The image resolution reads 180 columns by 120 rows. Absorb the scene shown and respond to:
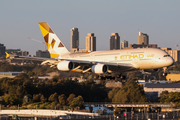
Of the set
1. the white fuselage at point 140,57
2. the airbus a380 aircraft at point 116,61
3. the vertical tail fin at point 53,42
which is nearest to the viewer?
the white fuselage at point 140,57

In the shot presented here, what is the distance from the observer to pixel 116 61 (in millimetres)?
82062

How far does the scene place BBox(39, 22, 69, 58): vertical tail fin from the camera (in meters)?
94.9

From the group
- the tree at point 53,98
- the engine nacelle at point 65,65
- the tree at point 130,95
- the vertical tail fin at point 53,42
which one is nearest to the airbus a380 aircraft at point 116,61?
the engine nacelle at point 65,65

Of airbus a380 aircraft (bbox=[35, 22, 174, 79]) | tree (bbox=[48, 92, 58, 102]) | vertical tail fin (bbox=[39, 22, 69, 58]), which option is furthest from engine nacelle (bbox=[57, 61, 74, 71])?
tree (bbox=[48, 92, 58, 102])

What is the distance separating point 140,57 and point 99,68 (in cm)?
833

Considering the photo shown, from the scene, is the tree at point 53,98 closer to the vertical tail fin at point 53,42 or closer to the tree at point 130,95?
the tree at point 130,95

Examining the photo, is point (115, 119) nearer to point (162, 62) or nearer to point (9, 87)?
point (162, 62)

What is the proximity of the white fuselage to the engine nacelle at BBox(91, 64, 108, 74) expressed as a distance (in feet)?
6.74

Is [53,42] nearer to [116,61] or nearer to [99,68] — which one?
[99,68]

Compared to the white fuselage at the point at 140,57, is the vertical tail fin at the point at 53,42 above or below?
above

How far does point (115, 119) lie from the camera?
120500 mm

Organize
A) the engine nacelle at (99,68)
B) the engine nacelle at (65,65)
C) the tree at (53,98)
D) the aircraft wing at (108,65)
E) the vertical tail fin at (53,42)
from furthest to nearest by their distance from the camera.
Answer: the tree at (53,98) → the vertical tail fin at (53,42) → the engine nacelle at (65,65) → the engine nacelle at (99,68) → the aircraft wing at (108,65)

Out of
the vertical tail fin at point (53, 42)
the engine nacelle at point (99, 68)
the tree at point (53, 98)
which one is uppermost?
the vertical tail fin at point (53, 42)

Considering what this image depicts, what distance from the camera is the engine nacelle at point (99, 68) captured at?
81.1 meters
